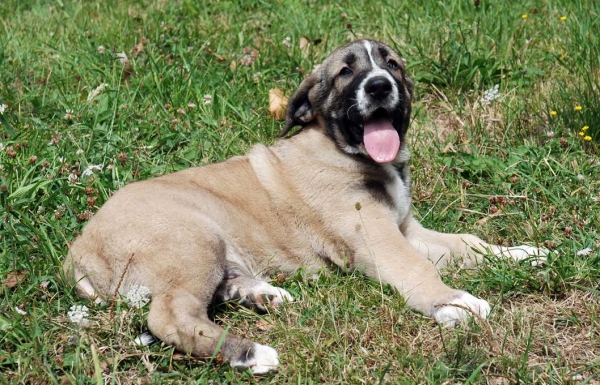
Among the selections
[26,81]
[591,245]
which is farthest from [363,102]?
[26,81]

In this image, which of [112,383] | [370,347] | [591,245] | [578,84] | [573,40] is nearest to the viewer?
[112,383]

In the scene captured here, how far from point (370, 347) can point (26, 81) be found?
170 inches

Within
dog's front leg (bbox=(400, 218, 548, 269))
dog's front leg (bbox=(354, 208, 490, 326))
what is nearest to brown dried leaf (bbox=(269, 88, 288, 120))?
dog's front leg (bbox=(400, 218, 548, 269))

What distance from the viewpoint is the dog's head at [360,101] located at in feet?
16.9

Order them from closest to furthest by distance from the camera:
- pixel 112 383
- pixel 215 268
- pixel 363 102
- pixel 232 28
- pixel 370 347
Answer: pixel 112 383
pixel 370 347
pixel 215 268
pixel 363 102
pixel 232 28

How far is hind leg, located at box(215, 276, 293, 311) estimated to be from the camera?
4.64m

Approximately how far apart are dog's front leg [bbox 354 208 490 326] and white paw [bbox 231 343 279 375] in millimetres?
954

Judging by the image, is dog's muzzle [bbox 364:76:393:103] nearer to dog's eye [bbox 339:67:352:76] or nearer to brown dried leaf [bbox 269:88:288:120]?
dog's eye [bbox 339:67:352:76]

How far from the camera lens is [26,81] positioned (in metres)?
6.97

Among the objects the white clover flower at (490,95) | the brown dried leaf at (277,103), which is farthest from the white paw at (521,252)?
the brown dried leaf at (277,103)

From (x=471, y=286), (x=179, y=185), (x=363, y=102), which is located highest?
(x=363, y=102)

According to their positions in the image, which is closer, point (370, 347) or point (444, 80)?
point (370, 347)

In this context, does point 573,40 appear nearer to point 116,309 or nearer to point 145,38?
point 145,38

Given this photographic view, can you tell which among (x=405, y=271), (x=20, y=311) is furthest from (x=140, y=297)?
(x=405, y=271)
